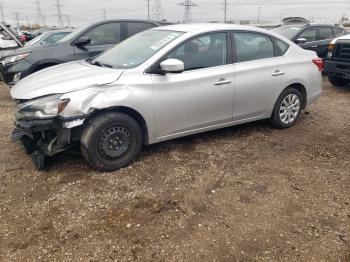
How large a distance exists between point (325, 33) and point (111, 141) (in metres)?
9.25

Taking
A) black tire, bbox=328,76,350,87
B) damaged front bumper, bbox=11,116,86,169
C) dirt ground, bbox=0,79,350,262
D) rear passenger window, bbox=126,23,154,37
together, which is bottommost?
dirt ground, bbox=0,79,350,262

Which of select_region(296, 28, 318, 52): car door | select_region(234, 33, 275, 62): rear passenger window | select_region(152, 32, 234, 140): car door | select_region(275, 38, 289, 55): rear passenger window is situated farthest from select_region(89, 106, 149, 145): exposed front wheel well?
select_region(296, 28, 318, 52): car door

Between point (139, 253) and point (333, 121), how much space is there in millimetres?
4541

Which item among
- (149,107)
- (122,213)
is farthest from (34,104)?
(122,213)

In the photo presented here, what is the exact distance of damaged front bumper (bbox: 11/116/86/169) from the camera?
3.55m

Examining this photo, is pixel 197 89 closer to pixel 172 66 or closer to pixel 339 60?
pixel 172 66

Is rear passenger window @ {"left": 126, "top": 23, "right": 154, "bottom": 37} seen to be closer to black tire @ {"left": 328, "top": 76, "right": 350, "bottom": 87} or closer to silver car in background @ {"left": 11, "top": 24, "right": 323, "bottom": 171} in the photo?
silver car in background @ {"left": 11, "top": 24, "right": 323, "bottom": 171}

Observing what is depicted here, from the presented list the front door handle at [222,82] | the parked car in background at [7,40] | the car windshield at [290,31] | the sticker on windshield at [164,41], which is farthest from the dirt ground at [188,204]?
the car windshield at [290,31]

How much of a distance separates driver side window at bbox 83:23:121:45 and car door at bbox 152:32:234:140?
3.43 m

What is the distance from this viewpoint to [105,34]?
7.24 metres

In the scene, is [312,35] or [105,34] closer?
[105,34]

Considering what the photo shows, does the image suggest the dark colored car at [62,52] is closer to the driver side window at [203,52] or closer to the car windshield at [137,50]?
the car windshield at [137,50]

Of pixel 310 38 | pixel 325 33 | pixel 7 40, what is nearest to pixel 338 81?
pixel 310 38

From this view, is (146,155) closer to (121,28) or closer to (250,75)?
(250,75)
